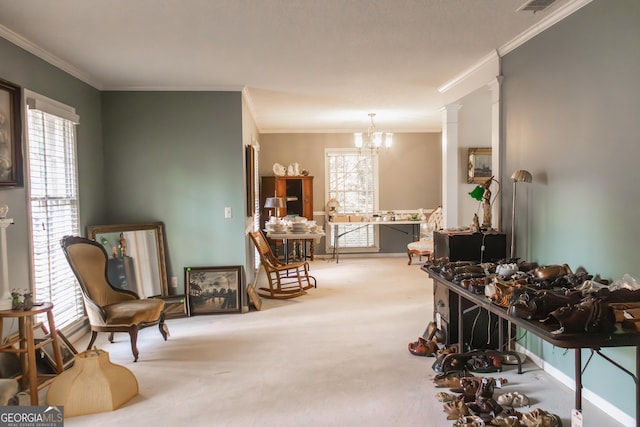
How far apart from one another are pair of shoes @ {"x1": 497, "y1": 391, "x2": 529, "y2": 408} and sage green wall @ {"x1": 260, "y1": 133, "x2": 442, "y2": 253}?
20.5 ft

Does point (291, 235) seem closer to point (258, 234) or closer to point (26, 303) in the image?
point (258, 234)

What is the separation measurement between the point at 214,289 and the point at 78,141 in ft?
6.66

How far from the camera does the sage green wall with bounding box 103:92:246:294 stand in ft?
16.7

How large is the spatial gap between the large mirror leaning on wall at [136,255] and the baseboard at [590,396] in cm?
369

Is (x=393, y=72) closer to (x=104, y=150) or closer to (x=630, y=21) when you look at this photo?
(x=630, y=21)

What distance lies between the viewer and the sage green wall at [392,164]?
29.6 ft

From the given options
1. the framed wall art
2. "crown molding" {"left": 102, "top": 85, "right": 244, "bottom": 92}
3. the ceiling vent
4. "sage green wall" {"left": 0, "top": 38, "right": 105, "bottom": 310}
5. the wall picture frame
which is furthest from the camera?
the wall picture frame

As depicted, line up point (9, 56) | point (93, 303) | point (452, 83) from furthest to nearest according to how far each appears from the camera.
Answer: point (452, 83)
point (93, 303)
point (9, 56)

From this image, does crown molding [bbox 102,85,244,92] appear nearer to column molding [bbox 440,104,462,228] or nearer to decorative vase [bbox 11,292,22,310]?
A: column molding [bbox 440,104,462,228]

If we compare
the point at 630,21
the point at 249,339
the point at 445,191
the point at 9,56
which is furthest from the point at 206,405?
the point at 445,191

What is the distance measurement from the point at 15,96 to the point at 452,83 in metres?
4.02

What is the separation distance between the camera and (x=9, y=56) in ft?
10.9

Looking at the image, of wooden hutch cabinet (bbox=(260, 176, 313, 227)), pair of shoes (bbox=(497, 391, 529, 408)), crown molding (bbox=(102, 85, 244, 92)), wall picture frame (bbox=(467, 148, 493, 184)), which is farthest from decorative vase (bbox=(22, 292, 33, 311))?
wooden hutch cabinet (bbox=(260, 176, 313, 227))

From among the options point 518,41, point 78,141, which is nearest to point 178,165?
point 78,141
